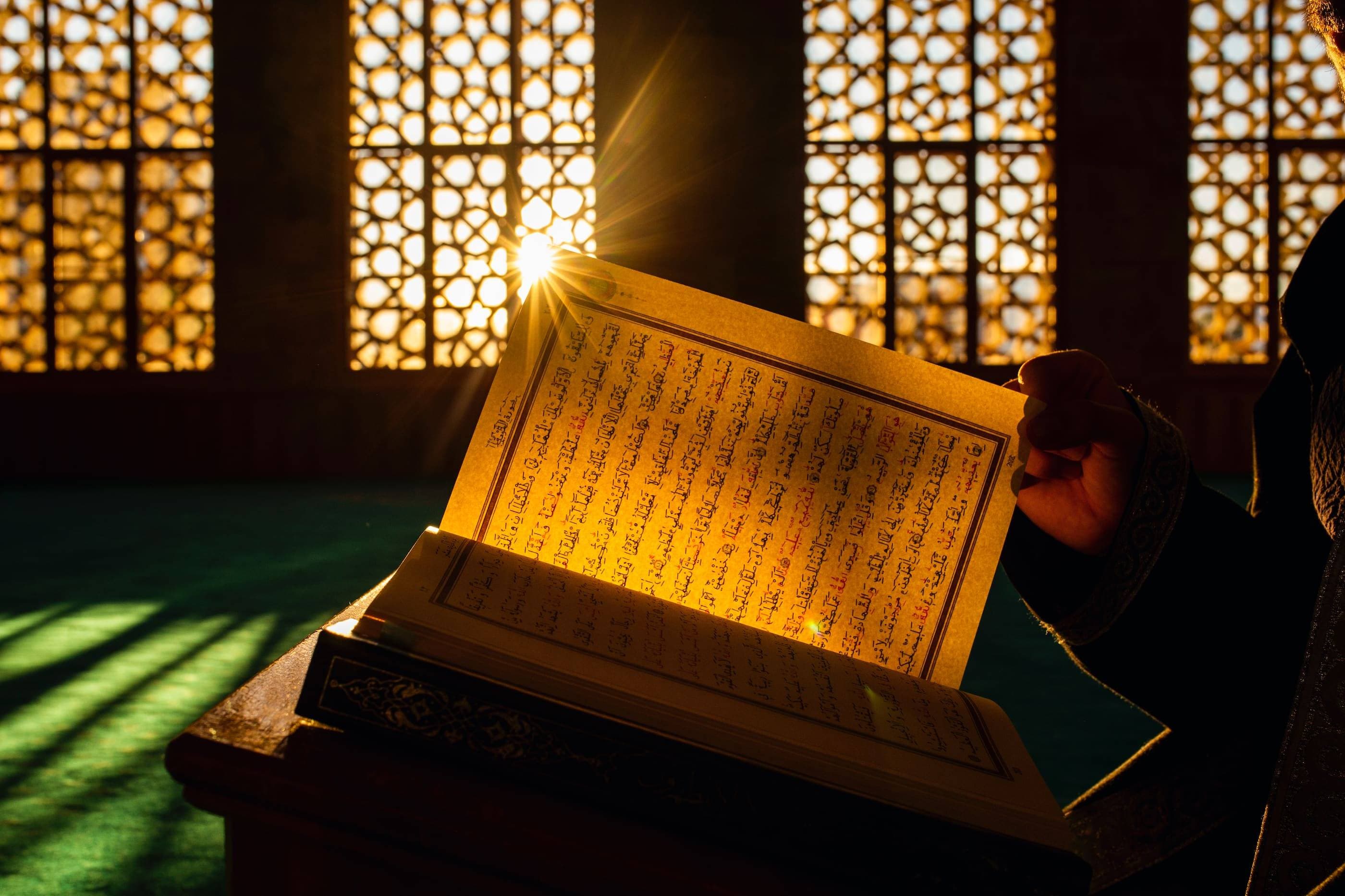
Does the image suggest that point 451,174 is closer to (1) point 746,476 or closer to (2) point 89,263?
(2) point 89,263

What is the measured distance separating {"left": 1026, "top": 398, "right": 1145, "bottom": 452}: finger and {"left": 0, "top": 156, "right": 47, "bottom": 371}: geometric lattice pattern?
7.59 metres

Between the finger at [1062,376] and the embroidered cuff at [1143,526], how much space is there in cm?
5

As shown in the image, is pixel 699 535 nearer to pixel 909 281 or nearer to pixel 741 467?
pixel 741 467

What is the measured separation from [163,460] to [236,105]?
2345mm

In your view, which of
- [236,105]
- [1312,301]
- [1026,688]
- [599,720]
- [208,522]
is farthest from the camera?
[236,105]

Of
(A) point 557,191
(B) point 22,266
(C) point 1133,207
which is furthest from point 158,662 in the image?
(C) point 1133,207

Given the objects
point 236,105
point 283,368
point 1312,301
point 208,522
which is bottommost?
point 208,522

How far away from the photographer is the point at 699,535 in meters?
0.62

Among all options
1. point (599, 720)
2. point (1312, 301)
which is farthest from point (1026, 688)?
point (599, 720)

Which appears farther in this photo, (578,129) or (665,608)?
(578,129)

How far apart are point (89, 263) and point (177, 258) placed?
1.98 feet

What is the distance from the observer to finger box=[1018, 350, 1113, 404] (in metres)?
0.65

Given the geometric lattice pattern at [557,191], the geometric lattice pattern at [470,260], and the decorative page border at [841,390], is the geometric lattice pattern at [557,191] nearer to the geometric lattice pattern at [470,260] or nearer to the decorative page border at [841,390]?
the geometric lattice pattern at [470,260]

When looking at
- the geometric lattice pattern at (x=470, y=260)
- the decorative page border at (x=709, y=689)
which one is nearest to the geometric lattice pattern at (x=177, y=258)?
the geometric lattice pattern at (x=470, y=260)
